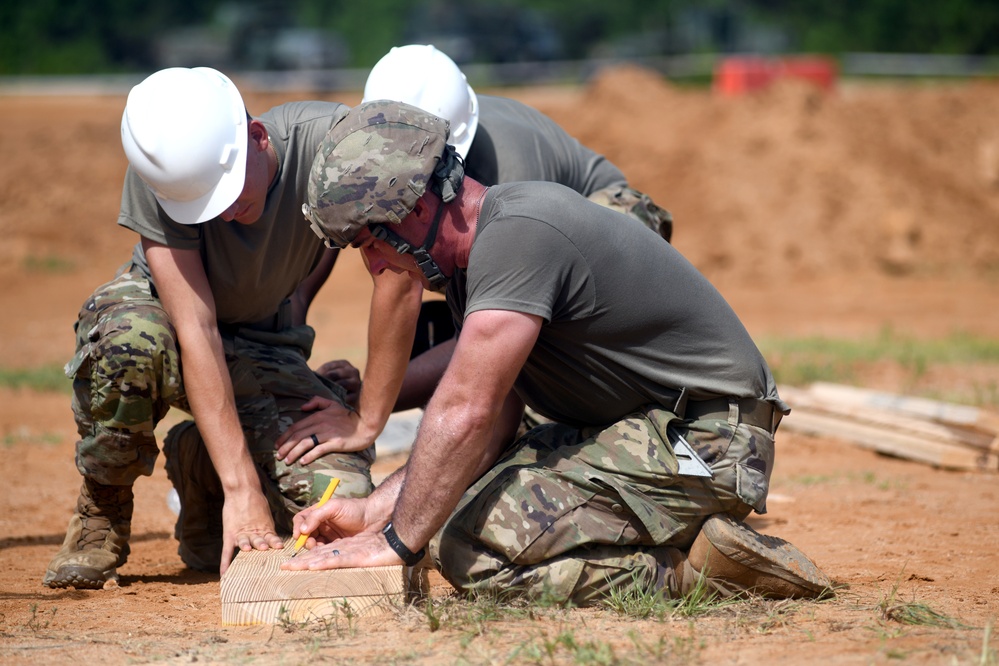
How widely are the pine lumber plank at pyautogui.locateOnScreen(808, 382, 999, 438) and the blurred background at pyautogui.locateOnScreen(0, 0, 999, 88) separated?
16.0 meters

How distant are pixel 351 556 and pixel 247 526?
63 centimetres

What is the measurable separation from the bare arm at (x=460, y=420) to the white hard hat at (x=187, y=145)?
125 cm

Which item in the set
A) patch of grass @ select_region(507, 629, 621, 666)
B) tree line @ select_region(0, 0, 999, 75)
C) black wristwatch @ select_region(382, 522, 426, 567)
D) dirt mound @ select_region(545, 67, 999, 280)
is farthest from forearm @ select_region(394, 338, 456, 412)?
tree line @ select_region(0, 0, 999, 75)

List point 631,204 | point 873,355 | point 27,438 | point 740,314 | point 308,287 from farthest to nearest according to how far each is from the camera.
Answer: point 740,314
point 873,355
point 27,438
point 308,287
point 631,204

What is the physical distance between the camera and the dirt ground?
9.61ft

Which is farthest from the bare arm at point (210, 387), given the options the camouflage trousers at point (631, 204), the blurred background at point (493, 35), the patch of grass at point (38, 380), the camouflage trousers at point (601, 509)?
the blurred background at point (493, 35)

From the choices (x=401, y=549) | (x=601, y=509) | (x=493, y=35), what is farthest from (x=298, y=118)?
(x=493, y=35)

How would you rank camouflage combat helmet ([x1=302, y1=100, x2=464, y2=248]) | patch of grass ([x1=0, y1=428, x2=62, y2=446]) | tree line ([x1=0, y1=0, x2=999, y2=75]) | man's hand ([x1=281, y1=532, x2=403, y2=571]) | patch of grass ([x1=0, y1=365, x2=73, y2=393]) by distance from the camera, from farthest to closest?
tree line ([x1=0, y1=0, x2=999, y2=75]) → patch of grass ([x1=0, y1=365, x2=73, y2=393]) → patch of grass ([x1=0, y1=428, x2=62, y2=446]) → man's hand ([x1=281, y1=532, x2=403, y2=571]) → camouflage combat helmet ([x1=302, y1=100, x2=464, y2=248])

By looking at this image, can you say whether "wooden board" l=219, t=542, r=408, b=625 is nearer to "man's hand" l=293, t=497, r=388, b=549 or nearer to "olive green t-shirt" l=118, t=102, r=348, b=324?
"man's hand" l=293, t=497, r=388, b=549

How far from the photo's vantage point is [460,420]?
9.69 ft

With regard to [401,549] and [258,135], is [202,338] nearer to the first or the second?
[258,135]

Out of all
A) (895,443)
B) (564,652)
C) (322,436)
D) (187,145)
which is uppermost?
(187,145)

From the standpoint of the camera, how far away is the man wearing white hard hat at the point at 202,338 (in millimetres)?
3703

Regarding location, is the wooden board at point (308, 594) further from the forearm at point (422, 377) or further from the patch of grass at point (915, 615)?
the forearm at point (422, 377)
